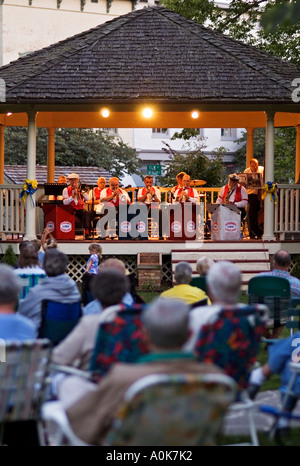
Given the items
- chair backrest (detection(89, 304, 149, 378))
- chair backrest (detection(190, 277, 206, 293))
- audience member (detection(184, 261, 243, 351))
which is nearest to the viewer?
chair backrest (detection(89, 304, 149, 378))

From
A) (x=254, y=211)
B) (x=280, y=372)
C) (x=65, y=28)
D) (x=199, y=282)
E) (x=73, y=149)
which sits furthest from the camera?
(x=65, y=28)

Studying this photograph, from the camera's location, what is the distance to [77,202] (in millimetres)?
18953

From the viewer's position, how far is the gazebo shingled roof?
1828 centimetres

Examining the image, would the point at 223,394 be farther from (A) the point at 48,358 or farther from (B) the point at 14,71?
(B) the point at 14,71

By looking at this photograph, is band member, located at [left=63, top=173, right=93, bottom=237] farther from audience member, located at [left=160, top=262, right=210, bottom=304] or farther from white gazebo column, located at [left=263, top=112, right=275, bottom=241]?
audience member, located at [left=160, top=262, right=210, bottom=304]

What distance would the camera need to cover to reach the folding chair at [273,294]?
9.91m

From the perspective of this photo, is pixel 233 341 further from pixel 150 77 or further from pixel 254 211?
pixel 254 211

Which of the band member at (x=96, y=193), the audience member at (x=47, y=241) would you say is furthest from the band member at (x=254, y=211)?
the audience member at (x=47, y=241)

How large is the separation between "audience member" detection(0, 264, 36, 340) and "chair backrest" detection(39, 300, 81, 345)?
154cm

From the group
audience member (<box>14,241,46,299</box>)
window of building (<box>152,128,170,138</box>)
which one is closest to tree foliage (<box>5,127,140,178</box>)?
window of building (<box>152,128,170,138</box>)

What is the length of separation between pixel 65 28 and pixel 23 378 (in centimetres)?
4683

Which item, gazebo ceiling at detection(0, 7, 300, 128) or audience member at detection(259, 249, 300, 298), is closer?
audience member at detection(259, 249, 300, 298)

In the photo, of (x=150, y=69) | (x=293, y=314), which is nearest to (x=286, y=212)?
(x=150, y=69)

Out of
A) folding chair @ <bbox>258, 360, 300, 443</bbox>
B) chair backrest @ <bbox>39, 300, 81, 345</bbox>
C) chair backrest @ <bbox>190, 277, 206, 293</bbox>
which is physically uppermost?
chair backrest @ <bbox>190, 277, 206, 293</bbox>
